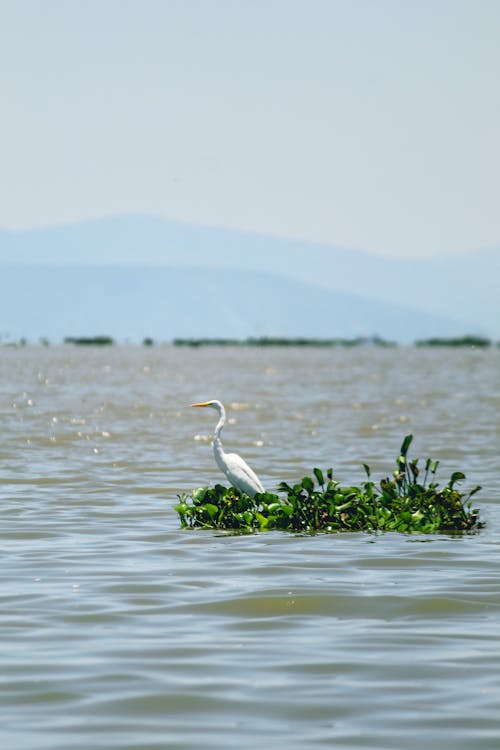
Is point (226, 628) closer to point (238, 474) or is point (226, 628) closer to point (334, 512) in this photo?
point (334, 512)

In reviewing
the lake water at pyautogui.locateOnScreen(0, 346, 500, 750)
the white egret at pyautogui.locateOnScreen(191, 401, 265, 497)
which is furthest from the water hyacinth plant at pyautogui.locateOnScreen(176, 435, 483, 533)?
the lake water at pyautogui.locateOnScreen(0, 346, 500, 750)

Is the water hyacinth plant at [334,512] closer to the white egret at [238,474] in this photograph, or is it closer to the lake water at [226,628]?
the white egret at [238,474]

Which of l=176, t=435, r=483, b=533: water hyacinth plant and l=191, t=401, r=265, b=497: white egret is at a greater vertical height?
l=191, t=401, r=265, b=497: white egret

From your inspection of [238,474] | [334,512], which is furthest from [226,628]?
[238,474]

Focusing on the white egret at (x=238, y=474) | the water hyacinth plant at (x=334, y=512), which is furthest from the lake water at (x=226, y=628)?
the white egret at (x=238, y=474)

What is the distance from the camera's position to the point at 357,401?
198ft

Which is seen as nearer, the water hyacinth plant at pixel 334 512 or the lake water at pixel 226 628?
the lake water at pixel 226 628

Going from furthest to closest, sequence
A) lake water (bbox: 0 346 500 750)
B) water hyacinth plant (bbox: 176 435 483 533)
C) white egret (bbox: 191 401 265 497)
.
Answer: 1. white egret (bbox: 191 401 265 497)
2. water hyacinth plant (bbox: 176 435 483 533)
3. lake water (bbox: 0 346 500 750)

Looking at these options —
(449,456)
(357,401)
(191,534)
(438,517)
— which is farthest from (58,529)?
(357,401)

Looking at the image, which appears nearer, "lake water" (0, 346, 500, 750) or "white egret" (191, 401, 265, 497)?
"lake water" (0, 346, 500, 750)

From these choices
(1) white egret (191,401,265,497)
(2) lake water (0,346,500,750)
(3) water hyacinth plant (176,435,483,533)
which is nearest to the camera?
(2) lake water (0,346,500,750)

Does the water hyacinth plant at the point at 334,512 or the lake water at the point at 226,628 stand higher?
the water hyacinth plant at the point at 334,512

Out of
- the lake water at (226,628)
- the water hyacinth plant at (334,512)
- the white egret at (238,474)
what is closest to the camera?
the lake water at (226,628)

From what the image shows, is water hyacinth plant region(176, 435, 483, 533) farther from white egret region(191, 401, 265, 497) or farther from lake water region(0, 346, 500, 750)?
lake water region(0, 346, 500, 750)
